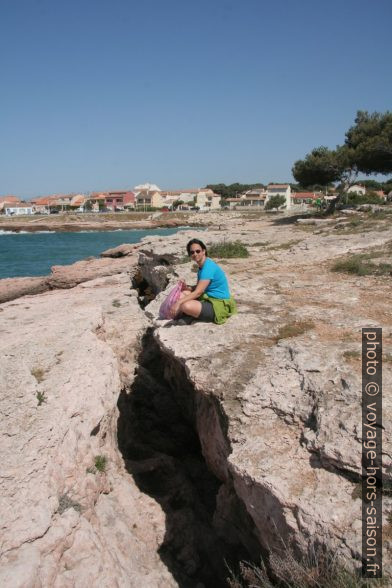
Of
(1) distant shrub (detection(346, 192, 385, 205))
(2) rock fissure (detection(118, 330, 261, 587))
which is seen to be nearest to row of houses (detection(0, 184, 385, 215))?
(1) distant shrub (detection(346, 192, 385, 205))

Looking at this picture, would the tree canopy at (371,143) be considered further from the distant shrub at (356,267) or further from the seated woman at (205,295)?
the seated woman at (205,295)

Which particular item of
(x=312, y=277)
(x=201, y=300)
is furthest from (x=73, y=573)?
(x=312, y=277)

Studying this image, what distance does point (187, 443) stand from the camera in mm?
8320

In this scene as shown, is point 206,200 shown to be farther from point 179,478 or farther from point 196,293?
point 179,478

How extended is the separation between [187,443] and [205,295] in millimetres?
3029

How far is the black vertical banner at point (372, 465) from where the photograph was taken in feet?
11.5

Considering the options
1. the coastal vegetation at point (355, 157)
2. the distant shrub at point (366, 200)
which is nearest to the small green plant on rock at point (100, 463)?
the coastal vegetation at point (355, 157)

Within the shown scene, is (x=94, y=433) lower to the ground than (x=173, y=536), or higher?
higher

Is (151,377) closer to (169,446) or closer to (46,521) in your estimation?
(169,446)

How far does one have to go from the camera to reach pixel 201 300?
24.2ft

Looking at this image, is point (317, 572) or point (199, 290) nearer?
point (317, 572)

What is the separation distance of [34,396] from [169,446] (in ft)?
10.8

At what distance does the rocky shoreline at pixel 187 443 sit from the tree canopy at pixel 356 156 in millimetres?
28110

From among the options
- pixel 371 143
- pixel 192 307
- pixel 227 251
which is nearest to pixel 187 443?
pixel 192 307
